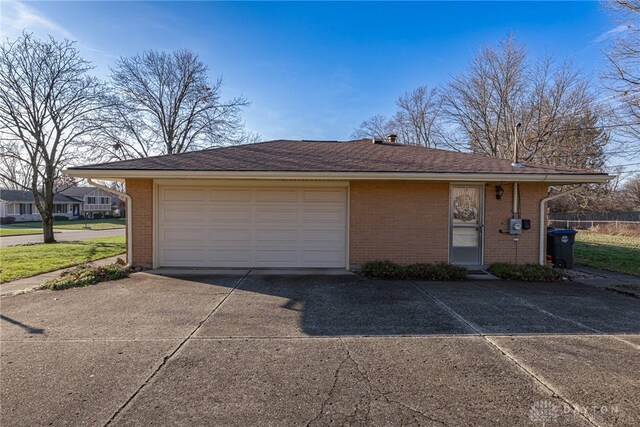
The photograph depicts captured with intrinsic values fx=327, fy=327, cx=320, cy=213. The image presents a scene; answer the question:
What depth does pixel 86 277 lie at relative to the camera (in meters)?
7.03

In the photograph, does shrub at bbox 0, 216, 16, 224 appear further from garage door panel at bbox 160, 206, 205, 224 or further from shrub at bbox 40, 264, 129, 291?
garage door panel at bbox 160, 206, 205, 224

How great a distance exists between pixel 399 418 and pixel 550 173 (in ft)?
24.8

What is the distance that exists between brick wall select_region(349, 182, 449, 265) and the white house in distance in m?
44.2

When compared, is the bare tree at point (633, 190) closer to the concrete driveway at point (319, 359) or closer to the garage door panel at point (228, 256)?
the concrete driveway at point (319, 359)

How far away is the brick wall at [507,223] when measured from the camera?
8.33m

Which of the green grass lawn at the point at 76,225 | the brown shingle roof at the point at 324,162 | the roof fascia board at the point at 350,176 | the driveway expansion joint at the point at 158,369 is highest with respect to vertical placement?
the brown shingle roof at the point at 324,162

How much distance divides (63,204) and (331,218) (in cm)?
6013

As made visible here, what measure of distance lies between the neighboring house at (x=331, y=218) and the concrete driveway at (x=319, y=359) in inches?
99.4

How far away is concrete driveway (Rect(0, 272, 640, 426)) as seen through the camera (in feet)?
8.43

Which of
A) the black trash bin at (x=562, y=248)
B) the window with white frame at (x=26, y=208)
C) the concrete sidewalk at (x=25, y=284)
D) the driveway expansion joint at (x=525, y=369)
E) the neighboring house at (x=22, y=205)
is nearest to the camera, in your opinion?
the driveway expansion joint at (x=525, y=369)

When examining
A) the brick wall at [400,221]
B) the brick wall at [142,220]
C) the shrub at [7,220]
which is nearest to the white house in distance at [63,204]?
the shrub at [7,220]

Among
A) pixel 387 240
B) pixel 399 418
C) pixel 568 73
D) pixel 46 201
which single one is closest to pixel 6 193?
pixel 46 201

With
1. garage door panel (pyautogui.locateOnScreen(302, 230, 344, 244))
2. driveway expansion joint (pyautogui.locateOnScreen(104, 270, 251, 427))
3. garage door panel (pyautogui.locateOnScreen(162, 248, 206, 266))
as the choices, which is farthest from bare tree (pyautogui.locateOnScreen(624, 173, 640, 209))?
driveway expansion joint (pyautogui.locateOnScreen(104, 270, 251, 427))

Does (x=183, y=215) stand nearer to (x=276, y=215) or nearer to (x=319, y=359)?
(x=276, y=215)
